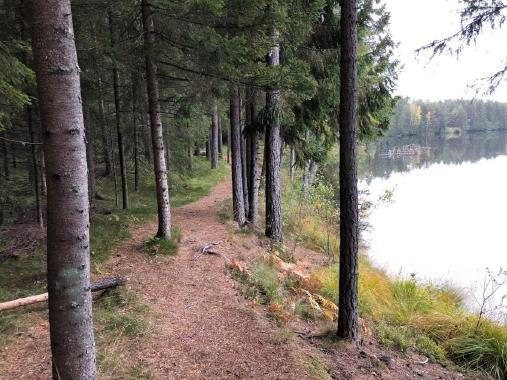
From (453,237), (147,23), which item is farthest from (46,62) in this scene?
(453,237)

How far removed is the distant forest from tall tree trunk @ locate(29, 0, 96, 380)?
115624mm

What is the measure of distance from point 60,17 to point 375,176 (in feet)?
134

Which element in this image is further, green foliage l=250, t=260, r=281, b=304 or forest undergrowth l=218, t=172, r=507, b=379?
green foliage l=250, t=260, r=281, b=304

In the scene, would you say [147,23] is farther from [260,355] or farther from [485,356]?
[485,356]

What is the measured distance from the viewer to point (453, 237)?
1587 cm

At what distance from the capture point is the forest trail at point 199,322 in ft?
14.5

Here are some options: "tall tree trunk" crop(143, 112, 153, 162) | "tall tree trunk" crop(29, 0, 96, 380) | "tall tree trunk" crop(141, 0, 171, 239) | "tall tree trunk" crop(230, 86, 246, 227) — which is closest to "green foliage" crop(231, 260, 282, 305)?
"tall tree trunk" crop(141, 0, 171, 239)

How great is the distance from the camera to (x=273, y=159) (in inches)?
391

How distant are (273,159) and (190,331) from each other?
569cm

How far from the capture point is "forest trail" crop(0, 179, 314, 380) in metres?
4.25

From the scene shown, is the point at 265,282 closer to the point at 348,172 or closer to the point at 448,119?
the point at 348,172

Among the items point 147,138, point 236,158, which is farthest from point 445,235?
point 147,138

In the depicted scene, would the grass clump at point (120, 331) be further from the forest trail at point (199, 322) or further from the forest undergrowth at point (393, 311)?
the forest undergrowth at point (393, 311)

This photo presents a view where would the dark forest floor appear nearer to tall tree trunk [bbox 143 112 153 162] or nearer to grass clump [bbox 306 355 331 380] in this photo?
grass clump [bbox 306 355 331 380]
